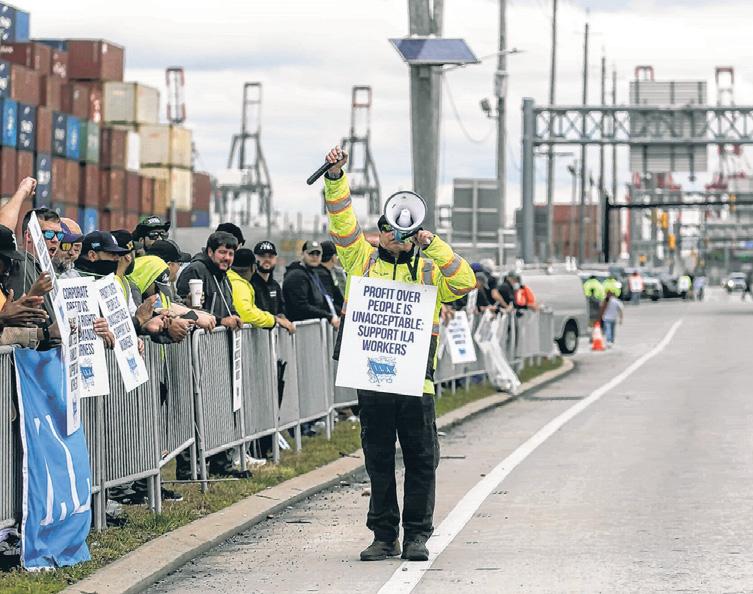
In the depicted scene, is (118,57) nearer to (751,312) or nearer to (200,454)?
(751,312)

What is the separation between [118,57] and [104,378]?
65969 millimetres

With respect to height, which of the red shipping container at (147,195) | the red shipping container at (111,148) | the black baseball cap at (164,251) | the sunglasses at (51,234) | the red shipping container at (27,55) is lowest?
the black baseball cap at (164,251)

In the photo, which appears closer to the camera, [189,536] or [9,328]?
[9,328]

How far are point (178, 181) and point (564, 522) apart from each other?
63805 mm

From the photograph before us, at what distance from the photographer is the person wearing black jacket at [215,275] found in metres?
13.0

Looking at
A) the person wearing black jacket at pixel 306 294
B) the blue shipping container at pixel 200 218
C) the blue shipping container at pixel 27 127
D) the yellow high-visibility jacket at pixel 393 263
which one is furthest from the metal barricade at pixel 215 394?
the blue shipping container at pixel 200 218

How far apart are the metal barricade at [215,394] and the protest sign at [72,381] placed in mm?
2738

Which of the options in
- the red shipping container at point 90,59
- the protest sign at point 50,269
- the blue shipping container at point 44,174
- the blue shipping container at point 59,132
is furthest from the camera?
the red shipping container at point 90,59

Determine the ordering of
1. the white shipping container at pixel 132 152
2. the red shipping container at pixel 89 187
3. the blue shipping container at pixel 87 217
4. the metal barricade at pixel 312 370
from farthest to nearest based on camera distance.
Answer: the white shipping container at pixel 132 152 < the red shipping container at pixel 89 187 < the blue shipping container at pixel 87 217 < the metal barricade at pixel 312 370

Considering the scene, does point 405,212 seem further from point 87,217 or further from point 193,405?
point 87,217

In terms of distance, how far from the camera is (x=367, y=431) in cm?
980

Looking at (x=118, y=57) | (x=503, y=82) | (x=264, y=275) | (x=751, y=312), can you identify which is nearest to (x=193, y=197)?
(x=118, y=57)

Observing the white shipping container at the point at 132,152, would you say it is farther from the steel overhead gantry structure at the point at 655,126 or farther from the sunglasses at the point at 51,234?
the sunglasses at the point at 51,234

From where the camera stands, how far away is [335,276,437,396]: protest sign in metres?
9.73
